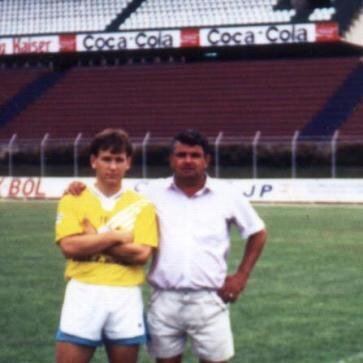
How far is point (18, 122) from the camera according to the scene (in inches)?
1785

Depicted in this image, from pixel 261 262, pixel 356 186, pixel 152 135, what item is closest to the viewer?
pixel 261 262

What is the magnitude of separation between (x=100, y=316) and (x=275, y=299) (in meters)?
7.18

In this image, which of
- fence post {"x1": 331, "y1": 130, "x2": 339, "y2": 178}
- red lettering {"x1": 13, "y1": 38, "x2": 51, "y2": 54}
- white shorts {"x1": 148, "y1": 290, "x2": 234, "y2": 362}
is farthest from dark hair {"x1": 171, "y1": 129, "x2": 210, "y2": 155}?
red lettering {"x1": 13, "y1": 38, "x2": 51, "y2": 54}

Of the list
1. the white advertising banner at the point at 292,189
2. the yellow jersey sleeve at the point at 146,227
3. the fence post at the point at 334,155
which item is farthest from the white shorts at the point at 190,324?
the fence post at the point at 334,155

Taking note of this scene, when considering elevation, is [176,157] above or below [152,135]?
above

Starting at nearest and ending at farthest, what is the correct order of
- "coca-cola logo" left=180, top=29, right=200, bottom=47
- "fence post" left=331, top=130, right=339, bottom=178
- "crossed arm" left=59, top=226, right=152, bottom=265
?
"crossed arm" left=59, top=226, right=152, bottom=265, "fence post" left=331, top=130, right=339, bottom=178, "coca-cola logo" left=180, top=29, right=200, bottom=47

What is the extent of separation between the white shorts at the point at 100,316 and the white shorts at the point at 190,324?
0.64ft

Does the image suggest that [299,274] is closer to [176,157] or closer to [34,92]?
[176,157]

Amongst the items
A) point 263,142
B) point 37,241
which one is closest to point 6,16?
point 263,142

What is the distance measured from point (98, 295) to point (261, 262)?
37.0 feet

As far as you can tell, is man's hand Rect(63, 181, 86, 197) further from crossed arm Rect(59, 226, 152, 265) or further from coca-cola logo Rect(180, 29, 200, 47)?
coca-cola logo Rect(180, 29, 200, 47)

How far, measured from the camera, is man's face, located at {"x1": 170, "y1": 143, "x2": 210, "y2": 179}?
6.53 meters

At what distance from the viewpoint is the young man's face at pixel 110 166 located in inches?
252

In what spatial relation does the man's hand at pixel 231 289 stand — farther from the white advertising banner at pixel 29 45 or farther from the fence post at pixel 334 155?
the white advertising banner at pixel 29 45
